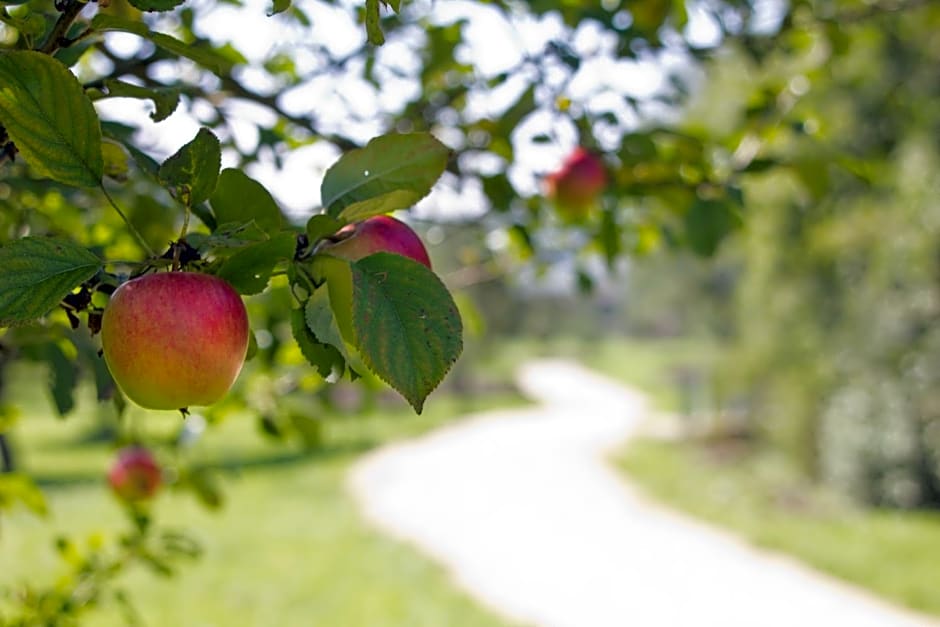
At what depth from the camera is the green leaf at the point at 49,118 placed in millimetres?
553

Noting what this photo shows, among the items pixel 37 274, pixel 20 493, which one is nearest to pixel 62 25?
pixel 37 274

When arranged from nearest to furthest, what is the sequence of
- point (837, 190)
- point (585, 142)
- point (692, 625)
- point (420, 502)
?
point (585, 142) < point (692, 625) < point (420, 502) < point (837, 190)

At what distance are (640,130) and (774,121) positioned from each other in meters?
0.35

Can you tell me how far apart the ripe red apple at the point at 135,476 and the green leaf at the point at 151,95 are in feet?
4.86

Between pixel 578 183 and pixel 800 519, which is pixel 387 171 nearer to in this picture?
pixel 578 183

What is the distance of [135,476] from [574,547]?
182 inches

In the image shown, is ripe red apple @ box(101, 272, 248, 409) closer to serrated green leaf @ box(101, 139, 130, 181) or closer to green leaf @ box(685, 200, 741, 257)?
serrated green leaf @ box(101, 139, 130, 181)

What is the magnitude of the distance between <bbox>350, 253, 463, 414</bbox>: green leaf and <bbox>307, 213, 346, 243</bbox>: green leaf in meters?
0.04

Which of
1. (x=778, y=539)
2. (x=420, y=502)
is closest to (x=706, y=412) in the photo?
(x=420, y=502)

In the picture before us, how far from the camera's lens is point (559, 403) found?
16.8 m

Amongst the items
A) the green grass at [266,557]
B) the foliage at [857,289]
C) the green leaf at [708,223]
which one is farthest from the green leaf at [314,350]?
the foliage at [857,289]

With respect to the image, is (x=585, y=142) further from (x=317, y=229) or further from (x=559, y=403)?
(x=559, y=403)

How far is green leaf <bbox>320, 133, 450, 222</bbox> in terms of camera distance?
0.64m

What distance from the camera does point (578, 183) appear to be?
6.26 feet
